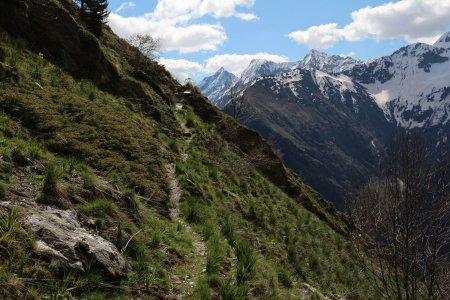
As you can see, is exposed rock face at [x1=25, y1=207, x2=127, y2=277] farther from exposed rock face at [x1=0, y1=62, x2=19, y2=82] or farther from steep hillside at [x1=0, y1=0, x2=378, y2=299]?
exposed rock face at [x1=0, y1=62, x2=19, y2=82]

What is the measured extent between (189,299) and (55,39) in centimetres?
2021

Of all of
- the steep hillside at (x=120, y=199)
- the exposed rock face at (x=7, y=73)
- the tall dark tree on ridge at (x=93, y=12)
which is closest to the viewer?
the steep hillside at (x=120, y=199)

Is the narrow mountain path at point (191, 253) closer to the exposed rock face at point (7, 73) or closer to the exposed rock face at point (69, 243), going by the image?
the exposed rock face at point (69, 243)

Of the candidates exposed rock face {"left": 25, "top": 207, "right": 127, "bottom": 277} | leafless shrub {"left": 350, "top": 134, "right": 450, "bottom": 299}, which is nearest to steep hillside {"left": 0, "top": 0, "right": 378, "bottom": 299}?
exposed rock face {"left": 25, "top": 207, "right": 127, "bottom": 277}

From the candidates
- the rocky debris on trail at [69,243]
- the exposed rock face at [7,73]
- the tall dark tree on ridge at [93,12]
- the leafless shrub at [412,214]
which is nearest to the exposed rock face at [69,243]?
the rocky debris on trail at [69,243]

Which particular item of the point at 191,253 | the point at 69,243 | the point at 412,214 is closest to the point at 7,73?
the point at 191,253

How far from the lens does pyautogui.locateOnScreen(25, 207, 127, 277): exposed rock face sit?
8.61 metres

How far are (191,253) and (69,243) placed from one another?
4481 mm

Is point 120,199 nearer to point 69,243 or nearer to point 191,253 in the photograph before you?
point 191,253

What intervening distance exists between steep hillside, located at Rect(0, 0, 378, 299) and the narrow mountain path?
0.21 feet

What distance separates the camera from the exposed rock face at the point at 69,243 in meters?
8.61

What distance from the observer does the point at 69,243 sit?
8961 millimetres

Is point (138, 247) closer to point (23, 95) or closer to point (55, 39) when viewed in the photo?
point (23, 95)

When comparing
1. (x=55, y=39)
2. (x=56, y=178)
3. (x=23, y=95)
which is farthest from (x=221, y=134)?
(x=56, y=178)
